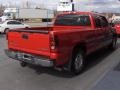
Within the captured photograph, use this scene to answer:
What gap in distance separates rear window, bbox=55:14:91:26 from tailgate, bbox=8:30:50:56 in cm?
281

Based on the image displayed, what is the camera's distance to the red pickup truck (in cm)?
673

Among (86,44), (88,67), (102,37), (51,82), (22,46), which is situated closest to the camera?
(51,82)

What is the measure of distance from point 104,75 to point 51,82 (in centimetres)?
175

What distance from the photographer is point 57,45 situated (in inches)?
263

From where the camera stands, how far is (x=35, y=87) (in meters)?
6.46

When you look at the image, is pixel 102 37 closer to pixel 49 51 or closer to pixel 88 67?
pixel 88 67

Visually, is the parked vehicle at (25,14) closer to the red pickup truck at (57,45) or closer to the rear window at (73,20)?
the rear window at (73,20)

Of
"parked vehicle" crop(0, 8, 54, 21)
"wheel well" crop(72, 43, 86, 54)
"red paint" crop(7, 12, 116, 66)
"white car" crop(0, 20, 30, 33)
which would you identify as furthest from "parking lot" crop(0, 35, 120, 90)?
"parked vehicle" crop(0, 8, 54, 21)

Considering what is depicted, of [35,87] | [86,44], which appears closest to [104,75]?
[86,44]

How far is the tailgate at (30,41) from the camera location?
6801mm

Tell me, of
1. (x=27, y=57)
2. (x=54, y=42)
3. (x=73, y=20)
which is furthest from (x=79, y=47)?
(x=73, y=20)

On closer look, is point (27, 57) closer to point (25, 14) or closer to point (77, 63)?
point (77, 63)

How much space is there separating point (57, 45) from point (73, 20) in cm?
338

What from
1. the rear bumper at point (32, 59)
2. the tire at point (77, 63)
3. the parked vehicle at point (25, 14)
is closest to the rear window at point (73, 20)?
the tire at point (77, 63)
